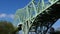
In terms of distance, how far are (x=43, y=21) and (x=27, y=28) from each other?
5162 millimetres

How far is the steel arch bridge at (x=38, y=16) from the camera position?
48.3 m

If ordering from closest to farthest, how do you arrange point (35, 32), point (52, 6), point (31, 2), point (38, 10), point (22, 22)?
point (52, 6) < point (38, 10) < point (31, 2) < point (22, 22) < point (35, 32)

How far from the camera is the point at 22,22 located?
59.5m

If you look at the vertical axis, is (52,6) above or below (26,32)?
above

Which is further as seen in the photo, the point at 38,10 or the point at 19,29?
the point at 19,29

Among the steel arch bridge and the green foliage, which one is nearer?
the steel arch bridge

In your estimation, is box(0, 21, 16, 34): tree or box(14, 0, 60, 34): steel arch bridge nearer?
box(14, 0, 60, 34): steel arch bridge

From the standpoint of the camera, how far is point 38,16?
53344 millimetres

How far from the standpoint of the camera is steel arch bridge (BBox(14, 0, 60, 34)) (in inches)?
1902

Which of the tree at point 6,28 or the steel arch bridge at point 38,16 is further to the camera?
the tree at point 6,28

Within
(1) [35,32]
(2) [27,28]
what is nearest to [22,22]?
(2) [27,28]

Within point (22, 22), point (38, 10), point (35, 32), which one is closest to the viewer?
point (38, 10)

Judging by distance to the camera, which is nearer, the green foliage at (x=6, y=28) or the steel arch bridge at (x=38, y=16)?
the steel arch bridge at (x=38, y=16)

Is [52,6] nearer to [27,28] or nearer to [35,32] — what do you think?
[27,28]
